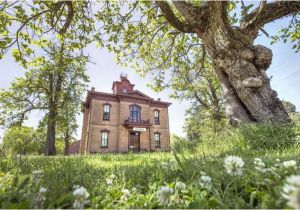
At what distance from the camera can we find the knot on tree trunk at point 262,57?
5633mm

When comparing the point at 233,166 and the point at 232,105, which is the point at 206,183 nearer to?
the point at 233,166

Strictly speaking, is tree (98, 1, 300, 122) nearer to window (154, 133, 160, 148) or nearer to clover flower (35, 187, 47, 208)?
clover flower (35, 187, 47, 208)

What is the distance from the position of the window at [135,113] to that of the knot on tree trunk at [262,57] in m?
22.6

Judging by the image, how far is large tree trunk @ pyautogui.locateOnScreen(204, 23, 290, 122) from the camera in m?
5.23

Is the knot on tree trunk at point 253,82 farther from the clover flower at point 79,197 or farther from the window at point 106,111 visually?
the window at point 106,111

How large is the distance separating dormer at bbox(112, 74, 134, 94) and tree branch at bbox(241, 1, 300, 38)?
23.3 m

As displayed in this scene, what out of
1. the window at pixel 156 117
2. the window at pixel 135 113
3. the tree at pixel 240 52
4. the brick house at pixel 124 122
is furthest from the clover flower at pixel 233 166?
the window at pixel 156 117

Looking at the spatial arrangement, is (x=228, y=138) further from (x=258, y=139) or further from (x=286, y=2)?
(x=286, y=2)

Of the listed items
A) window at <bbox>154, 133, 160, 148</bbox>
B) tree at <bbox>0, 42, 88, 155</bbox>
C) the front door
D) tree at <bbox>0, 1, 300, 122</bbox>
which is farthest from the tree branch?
window at <bbox>154, 133, 160, 148</bbox>

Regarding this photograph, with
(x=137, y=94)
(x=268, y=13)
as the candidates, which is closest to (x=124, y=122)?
(x=137, y=94)

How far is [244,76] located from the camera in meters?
5.46

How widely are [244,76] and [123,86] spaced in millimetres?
24637

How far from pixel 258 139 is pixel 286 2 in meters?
4.38

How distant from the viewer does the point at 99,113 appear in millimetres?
25516
